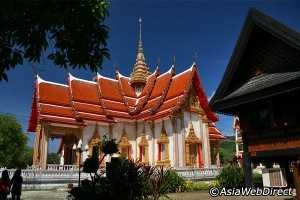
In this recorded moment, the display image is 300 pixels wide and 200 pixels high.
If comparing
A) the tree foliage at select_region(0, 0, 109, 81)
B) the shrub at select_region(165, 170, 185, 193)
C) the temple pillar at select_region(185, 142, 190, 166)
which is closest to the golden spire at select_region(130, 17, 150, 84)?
the temple pillar at select_region(185, 142, 190, 166)

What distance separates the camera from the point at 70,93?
30.0 metres

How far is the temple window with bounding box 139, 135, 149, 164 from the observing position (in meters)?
29.5

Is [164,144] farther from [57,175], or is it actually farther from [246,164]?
[246,164]

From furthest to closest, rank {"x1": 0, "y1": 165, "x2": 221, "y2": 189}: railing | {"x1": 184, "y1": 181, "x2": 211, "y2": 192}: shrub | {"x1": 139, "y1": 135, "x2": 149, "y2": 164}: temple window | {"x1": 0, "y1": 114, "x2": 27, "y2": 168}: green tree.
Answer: {"x1": 0, "y1": 114, "x2": 27, "y2": 168}: green tree
{"x1": 139, "y1": 135, "x2": 149, "y2": 164}: temple window
{"x1": 0, "y1": 165, "x2": 221, "y2": 189}: railing
{"x1": 184, "y1": 181, "x2": 211, "y2": 192}: shrub

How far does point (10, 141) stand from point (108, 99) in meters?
25.5

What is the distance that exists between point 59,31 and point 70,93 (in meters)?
23.3

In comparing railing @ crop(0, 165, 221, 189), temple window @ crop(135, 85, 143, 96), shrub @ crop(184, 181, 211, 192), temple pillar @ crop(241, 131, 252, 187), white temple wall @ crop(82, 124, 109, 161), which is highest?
temple window @ crop(135, 85, 143, 96)

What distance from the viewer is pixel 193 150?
1126 inches

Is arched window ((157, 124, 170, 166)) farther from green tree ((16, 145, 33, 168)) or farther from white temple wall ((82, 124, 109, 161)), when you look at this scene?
green tree ((16, 145, 33, 168))

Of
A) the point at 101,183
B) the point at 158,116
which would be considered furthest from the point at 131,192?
the point at 158,116

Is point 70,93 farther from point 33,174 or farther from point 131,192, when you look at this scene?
point 131,192

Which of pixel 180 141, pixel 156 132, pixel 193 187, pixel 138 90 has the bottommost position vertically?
pixel 193 187

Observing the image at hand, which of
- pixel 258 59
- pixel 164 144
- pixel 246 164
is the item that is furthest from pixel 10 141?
pixel 258 59

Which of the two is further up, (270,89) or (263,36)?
(263,36)
